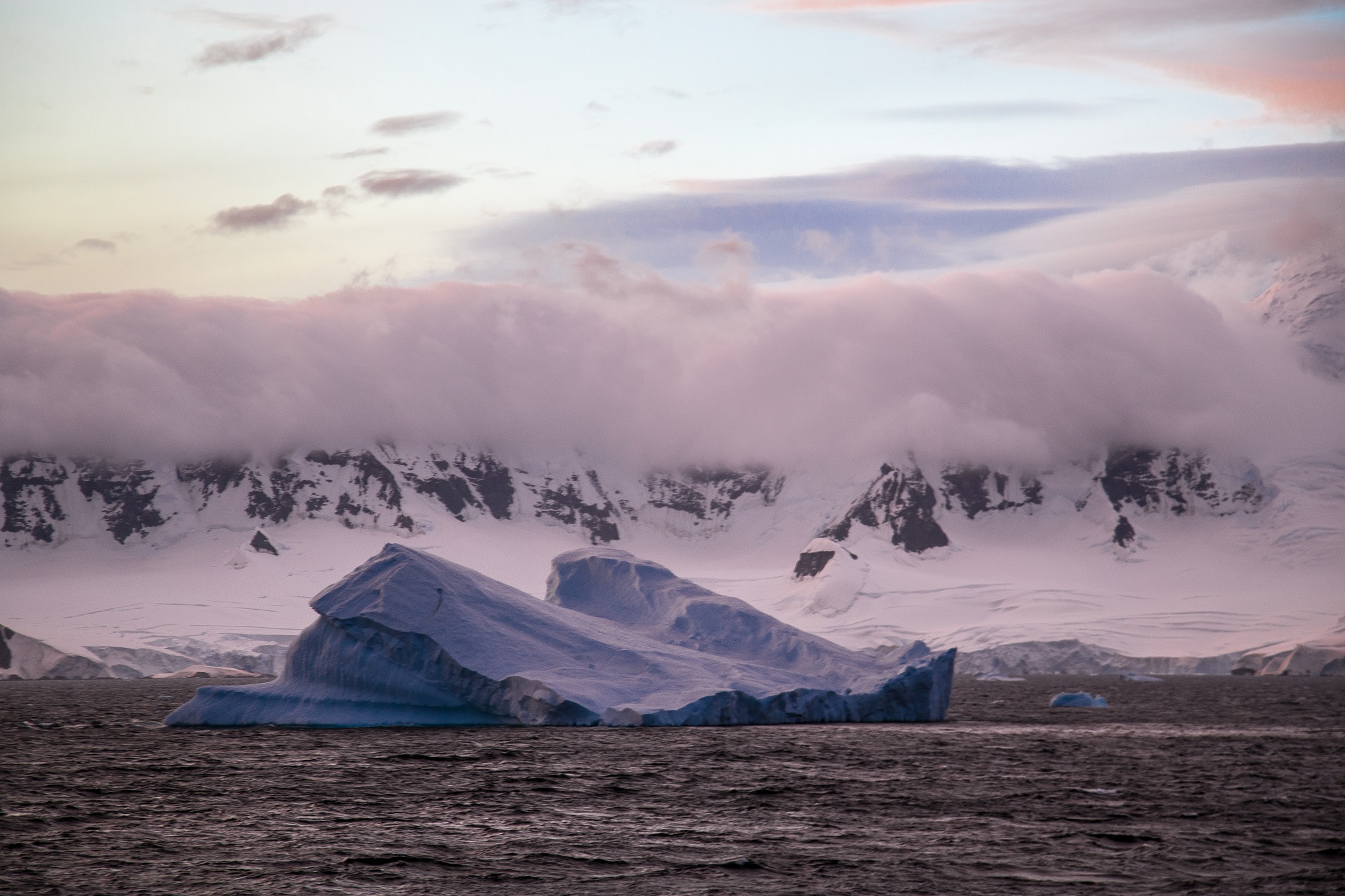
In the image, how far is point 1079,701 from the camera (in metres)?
70.5

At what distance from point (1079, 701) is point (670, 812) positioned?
47594 millimetres

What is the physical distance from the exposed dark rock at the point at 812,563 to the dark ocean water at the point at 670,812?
465 feet

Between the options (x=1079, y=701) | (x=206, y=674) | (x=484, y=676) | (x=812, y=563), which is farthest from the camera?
(x=812, y=563)

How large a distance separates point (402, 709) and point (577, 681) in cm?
621

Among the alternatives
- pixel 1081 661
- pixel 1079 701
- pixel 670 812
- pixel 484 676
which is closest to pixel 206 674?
pixel 1079 701

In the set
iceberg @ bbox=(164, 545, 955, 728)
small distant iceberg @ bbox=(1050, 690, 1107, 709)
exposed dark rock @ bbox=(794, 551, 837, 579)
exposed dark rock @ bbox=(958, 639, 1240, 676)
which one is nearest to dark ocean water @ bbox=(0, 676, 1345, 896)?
iceberg @ bbox=(164, 545, 955, 728)

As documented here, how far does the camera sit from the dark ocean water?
71.4 feet

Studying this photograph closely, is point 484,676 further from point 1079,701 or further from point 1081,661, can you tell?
point 1081,661

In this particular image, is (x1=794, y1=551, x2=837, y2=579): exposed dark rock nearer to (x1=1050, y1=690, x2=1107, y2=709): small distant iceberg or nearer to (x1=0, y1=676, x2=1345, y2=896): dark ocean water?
(x1=1050, y1=690, x2=1107, y2=709): small distant iceberg

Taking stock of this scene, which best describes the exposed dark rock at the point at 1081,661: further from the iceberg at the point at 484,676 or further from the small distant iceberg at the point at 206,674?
the iceberg at the point at 484,676

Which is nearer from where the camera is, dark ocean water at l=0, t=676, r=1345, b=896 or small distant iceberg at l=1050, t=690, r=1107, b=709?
dark ocean water at l=0, t=676, r=1345, b=896

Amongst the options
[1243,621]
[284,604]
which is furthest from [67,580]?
[1243,621]

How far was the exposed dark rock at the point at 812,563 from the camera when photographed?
191 meters

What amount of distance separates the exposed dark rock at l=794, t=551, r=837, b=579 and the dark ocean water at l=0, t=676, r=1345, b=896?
142 metres
